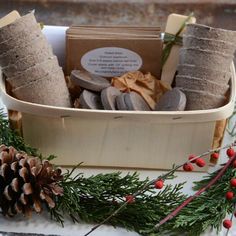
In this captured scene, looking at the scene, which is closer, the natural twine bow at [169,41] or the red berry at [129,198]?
the red berry at [129,198]

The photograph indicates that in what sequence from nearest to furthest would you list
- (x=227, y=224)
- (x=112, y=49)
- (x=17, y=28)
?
1. (x=227, y=224)
2. (x=17, y=28)
3. (x=112, y=49)

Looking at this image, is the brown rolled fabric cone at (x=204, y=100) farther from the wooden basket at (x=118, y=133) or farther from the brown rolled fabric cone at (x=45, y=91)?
the brown rolled fabric cone at (x=45, y=91)

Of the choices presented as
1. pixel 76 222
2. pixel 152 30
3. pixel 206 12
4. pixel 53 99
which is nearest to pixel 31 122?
pixel 53 99

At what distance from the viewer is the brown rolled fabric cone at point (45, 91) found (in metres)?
0.85

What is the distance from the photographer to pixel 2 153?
0.75 meters

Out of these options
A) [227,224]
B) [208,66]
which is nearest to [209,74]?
[208,66]

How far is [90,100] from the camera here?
0.87 metres

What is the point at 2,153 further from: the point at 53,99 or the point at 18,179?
the point at 53,99

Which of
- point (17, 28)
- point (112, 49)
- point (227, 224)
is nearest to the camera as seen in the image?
point (227, 224)

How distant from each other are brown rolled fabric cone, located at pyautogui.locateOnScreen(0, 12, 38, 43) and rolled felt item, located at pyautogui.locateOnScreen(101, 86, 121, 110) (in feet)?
0.48

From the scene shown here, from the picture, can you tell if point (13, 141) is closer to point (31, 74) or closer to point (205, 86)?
point (31, 74)

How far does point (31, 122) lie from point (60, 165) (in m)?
0.09

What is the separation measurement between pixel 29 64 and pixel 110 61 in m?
0.16

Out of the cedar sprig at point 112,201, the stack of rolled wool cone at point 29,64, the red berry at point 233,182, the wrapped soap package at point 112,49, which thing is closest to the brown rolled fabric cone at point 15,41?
the stack of rolled wool cone at point 29,64
